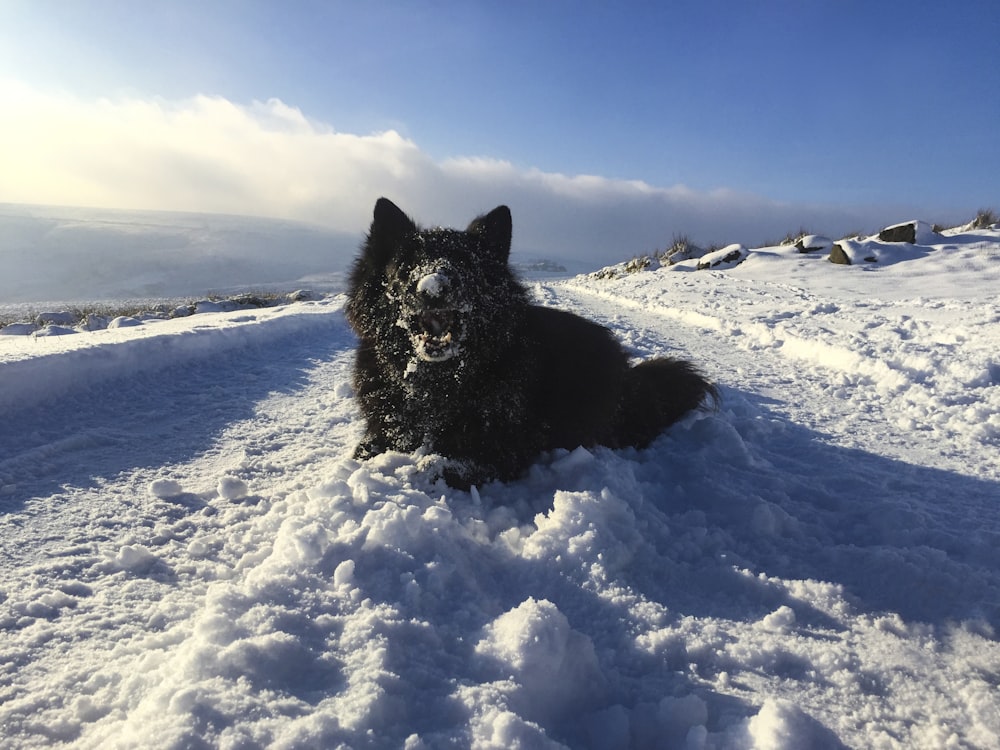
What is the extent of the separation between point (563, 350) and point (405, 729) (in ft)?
7.72

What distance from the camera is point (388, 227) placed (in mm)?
3152

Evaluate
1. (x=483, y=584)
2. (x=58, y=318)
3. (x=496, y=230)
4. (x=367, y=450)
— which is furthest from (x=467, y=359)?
(x=58, y=318)

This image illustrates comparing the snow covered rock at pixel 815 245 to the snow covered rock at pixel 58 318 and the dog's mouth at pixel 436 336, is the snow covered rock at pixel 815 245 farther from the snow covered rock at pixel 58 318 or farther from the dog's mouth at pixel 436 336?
the snow covered rock at pixel 58 318

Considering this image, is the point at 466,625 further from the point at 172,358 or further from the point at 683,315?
the point at 683,315

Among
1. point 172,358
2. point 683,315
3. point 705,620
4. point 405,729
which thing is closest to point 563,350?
point 705,620

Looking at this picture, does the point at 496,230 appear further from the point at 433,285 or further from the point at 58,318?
the point at 58,318

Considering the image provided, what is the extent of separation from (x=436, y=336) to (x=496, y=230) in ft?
3.22

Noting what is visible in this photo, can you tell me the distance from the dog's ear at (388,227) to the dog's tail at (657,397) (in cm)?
188

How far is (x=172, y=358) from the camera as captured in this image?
501cm

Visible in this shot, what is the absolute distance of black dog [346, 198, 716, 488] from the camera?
2.76 m

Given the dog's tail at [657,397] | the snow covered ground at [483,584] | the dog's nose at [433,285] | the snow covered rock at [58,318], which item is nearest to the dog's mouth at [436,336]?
the dog's nose at [433,285]

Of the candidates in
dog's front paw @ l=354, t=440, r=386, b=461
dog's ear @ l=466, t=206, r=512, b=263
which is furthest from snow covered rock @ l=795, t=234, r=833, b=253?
dog's front paw @ l=354, t=440, r=386, b=461

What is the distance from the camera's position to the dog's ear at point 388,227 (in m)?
3.12

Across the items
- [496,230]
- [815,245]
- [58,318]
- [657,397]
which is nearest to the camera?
[496,230]
